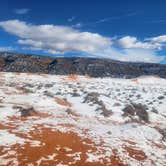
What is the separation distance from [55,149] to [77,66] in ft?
329

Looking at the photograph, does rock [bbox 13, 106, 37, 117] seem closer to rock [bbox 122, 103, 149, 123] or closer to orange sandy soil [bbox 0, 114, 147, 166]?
orange sandy soil [bbox 0, 114, 147, 166]

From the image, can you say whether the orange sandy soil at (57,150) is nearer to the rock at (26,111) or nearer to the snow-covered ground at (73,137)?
the snow-covered ground at (73,137)

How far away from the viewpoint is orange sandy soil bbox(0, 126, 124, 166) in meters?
10.4

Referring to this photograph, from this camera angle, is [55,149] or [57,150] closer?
[57,150]

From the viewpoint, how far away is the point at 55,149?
464 inches

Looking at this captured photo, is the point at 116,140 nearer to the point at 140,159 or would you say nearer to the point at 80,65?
the point at 140,159

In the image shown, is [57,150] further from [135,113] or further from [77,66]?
[77,66]

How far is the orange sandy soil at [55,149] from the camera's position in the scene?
10.4 m

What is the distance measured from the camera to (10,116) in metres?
18.2

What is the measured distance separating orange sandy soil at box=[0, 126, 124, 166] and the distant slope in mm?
87032

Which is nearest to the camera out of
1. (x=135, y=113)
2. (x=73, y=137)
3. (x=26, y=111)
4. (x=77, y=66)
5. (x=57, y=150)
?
(x=57, y=150)

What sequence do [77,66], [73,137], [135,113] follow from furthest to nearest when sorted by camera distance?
[77,66] → [135,113] → [73,137]

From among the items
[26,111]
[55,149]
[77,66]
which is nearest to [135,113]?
[26,111]

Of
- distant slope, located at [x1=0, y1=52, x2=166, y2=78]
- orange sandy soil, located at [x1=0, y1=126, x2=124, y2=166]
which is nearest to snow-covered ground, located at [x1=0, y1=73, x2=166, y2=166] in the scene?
orange sandy soil, located at [x1=0, y1=126, x2=124, y2=166]
